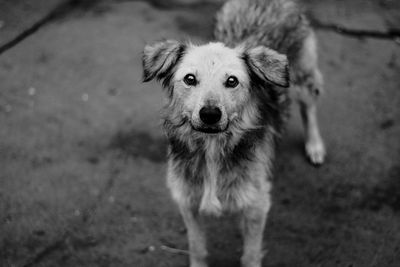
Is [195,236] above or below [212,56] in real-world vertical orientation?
below

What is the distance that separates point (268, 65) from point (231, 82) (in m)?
0.33

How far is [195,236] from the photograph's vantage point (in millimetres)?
3301

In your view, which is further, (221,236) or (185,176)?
(221,236)

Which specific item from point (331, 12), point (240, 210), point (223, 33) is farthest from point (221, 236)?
point (331, 12)

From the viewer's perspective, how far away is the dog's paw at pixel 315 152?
4.32 meters

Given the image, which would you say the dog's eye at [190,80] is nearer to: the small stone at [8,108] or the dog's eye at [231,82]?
the dog's eye at [231,82]

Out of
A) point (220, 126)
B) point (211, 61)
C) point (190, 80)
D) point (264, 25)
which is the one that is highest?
point (264, 25)

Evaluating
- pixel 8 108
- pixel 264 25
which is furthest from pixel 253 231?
pixel 8 108

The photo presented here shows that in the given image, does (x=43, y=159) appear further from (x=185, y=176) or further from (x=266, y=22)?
(x=266, y=22)

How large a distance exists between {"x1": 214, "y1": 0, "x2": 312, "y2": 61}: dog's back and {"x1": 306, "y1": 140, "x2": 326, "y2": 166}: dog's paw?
1.04m

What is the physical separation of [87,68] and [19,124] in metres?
1.21

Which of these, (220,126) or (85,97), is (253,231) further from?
(85,97)

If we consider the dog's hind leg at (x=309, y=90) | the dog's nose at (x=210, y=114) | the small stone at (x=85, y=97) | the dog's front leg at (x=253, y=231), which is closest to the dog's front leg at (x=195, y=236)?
the dog's front leg at (x=253, y=231)

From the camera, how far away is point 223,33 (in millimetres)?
→ 3793
